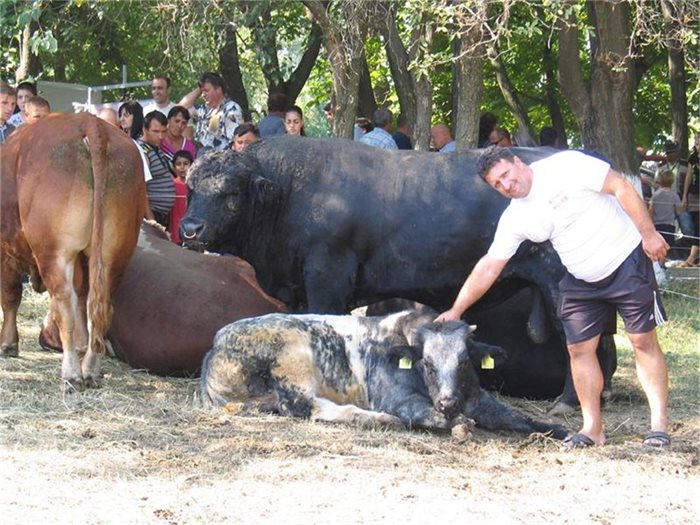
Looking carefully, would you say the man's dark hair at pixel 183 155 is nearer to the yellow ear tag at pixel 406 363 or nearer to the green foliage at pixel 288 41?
the green foliage at pixel 288 41

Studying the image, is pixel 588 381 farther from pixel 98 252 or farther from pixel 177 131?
pixel 177 131

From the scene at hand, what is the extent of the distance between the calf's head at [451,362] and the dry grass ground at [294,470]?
0.22 meters

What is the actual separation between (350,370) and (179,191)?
14.2 ft

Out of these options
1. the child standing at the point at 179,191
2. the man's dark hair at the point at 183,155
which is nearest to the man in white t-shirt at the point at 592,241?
the child standing at the point at 179,191

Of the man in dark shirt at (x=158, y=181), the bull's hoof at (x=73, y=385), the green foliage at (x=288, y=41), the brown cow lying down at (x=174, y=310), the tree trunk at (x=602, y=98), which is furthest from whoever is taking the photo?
the tree trunk at (x=602, y=98)

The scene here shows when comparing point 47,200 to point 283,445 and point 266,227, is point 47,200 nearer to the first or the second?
point 266,227

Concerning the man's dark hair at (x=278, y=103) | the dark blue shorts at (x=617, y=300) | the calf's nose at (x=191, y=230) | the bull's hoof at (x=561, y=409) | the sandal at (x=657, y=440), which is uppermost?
the man's dark hair at (x=278, y=103)

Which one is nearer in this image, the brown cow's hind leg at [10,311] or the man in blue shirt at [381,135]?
the brown cow's hind leg at [10,311]

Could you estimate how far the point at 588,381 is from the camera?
272 inches

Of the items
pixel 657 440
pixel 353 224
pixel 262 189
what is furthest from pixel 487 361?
pixel 262 189

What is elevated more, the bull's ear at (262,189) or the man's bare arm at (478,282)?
the bull's ear at (262,189)

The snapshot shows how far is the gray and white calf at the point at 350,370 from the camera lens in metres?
6.99

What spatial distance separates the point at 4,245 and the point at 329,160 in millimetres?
2377

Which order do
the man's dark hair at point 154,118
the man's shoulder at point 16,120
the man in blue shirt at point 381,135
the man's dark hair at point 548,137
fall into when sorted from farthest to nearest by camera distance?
1. the man's dark hair at point 548,137
2. the man in blue shirt at point 381,135
3. the man's shoulder at point 16,120
4. the man's dark hair at point 154,118
